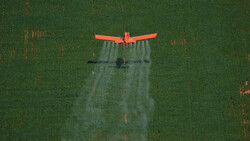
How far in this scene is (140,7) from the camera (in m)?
16.2

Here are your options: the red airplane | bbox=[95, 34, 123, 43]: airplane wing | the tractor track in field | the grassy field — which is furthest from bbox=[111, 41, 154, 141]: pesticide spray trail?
bbox=[95, 34, 123, 43]: airplane wing

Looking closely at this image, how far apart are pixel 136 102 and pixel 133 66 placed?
2.59 m

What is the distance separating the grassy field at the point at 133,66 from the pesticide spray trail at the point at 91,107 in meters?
0.10

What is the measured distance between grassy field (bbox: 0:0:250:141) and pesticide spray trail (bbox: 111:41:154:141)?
0.72 feet

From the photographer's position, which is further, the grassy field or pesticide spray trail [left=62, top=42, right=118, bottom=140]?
the grassy field

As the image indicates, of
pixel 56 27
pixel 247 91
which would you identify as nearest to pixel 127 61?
pixel 56 27

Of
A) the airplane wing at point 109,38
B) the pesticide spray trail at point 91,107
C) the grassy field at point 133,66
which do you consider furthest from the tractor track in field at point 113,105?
the airplane wing at point 109,38

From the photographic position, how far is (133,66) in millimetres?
15414

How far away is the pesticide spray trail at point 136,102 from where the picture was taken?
14.8 meters

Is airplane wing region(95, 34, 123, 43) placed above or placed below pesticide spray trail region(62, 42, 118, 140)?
above

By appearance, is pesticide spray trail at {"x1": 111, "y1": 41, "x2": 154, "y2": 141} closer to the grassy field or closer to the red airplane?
the grassy field

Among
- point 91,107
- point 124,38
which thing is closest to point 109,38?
point 124,38

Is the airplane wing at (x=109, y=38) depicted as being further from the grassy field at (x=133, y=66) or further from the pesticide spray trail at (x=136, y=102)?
the pesticide spray trail at (x=136, y=102)

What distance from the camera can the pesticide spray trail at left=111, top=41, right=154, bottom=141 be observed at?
48.4ft
